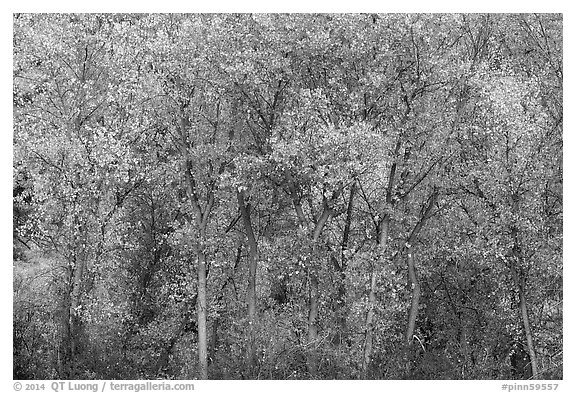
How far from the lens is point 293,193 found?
23.8 m

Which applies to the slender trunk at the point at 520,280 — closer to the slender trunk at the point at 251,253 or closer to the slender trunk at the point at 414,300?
the slender trunk at the point at 414,300

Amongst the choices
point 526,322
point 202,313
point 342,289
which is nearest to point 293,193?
point 342,289

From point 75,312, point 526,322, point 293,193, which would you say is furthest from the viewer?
point 293,193

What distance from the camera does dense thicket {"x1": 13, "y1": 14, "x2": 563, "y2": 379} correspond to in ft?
73.2

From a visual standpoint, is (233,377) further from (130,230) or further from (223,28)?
(223,28)

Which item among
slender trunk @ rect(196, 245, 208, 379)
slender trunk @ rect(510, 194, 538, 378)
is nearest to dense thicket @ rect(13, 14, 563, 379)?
slender trunk @ rect(196, 245, 208, 379)

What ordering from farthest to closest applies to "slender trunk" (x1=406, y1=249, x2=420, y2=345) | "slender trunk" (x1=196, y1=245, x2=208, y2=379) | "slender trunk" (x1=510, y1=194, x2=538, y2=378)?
"slender trunk" (x1=196, y1=245, x2=208, y2=379) → "slender trunk" (x1=406, y1=249, x2=420, y2=345) → "slender trunk" (x1=510, y1=194, x2=538, y2=378)

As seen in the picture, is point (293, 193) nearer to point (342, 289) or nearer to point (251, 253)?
point (251, 253)

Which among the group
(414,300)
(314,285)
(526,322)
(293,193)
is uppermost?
(293,193)

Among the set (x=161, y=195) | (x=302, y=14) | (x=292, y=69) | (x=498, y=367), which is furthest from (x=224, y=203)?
(x=498, y=367)

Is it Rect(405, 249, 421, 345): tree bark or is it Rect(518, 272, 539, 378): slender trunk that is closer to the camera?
Rect(518, 272, 539, 378): slender trunk

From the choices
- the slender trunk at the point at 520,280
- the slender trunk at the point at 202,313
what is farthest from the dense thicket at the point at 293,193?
the slender trunk at the point at 520,280

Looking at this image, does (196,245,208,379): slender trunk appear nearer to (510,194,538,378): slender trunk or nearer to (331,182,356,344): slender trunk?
(331,182,356,344): slender trunk

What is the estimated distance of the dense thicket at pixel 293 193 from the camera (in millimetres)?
22312
